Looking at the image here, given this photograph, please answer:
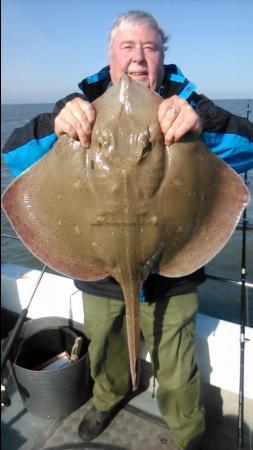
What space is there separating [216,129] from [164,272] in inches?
36.6

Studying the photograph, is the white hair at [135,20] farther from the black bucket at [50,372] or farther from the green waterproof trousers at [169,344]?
the black bucket at [50,372]

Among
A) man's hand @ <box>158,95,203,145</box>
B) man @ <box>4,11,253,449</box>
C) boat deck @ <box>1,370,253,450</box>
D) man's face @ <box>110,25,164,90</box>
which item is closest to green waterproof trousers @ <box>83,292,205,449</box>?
man @ <box>4,11,253,449</box>

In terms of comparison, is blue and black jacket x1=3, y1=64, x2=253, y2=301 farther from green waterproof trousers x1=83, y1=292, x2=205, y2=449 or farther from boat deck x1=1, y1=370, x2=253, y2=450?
boat deck x1=1, y1=370, x2=253, y2=450

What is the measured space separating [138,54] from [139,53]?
11 millimetres

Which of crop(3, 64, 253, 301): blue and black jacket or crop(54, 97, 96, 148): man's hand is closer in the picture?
crop(54, 97, 96, 148): man's hand

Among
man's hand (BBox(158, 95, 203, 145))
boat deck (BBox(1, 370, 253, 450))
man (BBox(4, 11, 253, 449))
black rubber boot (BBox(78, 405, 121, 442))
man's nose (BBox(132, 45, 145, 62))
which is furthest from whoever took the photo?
black rubber boot (BBox(78, 405, 121, 442))

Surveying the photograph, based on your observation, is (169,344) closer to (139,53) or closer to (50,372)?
(50,372)

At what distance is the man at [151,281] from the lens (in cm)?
181

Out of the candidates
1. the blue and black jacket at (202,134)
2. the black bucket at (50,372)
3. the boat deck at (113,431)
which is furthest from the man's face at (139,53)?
the boat deck at (113,431)

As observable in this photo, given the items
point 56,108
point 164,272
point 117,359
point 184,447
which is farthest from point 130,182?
point 184,447

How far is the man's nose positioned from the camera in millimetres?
2188

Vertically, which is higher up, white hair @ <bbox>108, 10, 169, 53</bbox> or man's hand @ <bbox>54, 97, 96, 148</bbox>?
white hair @ <bbox>108, 10, 169, 53</bbox>

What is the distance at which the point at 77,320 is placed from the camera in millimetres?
3619

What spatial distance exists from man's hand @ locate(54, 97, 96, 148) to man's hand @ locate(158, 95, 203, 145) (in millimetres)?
332
